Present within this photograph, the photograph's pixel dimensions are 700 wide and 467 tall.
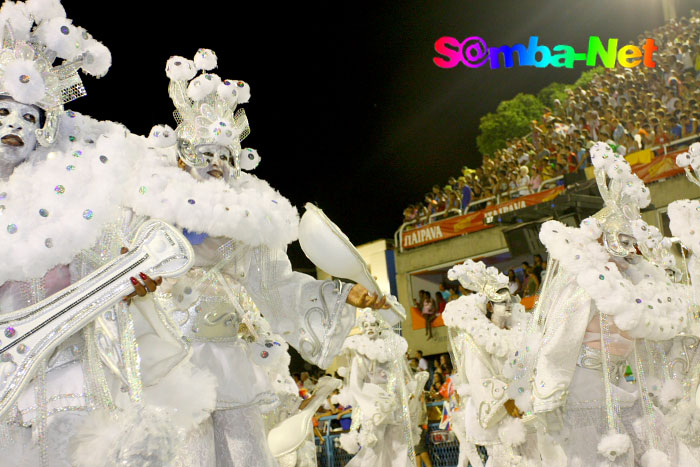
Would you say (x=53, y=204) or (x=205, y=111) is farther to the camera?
(x=205, y=111)

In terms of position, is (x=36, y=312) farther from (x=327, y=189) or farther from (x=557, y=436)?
(x=327, y=189)

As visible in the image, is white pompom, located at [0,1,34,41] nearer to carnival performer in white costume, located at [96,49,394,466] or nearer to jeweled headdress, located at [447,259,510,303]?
carnival performer in white costume, located at [96,49,394,466]

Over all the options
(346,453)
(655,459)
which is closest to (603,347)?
(655,459)

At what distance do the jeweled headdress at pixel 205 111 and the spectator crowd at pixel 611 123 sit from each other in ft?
33.9

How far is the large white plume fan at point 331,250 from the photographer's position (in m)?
4.04

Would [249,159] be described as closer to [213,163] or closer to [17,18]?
[213,163]

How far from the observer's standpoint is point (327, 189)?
21.1 meters

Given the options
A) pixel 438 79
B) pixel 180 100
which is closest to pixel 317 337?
pixel 180 100

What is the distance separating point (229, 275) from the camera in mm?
4277

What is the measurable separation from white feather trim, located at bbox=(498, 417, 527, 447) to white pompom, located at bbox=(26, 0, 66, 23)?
16.2 ft

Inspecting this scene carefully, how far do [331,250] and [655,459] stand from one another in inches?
92.1

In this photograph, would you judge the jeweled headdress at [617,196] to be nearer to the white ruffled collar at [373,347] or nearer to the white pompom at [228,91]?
the white pompom at [228,91]

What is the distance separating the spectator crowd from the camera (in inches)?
546

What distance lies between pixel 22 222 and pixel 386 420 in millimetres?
6662
